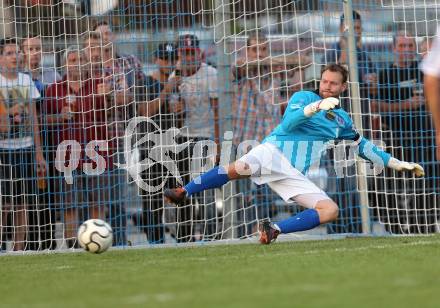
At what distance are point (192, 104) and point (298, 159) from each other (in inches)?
85.9

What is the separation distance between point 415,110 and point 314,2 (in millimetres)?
1679

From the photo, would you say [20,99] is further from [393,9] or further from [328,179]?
[393,9]

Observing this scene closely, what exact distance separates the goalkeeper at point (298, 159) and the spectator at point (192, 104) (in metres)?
1.69

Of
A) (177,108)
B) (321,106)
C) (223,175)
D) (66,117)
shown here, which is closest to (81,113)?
(66,117)

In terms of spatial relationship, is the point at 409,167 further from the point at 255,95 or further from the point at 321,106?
the point at 255,95

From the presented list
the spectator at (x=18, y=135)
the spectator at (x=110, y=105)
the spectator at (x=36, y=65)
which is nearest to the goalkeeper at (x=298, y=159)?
the spectator at (x=110, y=105)

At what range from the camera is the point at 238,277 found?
264 inches

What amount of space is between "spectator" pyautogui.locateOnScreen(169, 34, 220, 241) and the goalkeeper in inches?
66.7

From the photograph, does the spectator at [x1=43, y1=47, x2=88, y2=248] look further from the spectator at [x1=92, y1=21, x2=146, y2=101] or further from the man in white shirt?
the man in white shirt

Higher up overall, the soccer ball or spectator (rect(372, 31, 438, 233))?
spectator (rect(372, 31, 438, 233))

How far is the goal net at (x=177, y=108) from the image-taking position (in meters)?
11.3

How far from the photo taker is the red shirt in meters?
11.3

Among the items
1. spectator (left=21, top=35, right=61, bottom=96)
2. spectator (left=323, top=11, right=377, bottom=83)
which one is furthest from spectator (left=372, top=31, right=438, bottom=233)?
spectator (left=21, top=35, right=61, bottom=96)

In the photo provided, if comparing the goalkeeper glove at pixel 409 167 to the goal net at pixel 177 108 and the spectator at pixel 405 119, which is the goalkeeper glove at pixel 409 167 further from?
the spectator at pixel 405 119
